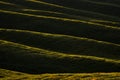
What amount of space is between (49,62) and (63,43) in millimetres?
15488

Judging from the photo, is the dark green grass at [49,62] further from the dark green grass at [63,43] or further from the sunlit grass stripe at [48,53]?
Answer: the dark green grass at [63,43]

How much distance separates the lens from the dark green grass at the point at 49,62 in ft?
214

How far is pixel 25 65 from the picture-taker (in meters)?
66.3

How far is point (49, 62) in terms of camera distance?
67812 mm

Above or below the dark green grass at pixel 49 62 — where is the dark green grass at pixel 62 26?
above

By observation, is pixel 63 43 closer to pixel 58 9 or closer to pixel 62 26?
pixel 62 26

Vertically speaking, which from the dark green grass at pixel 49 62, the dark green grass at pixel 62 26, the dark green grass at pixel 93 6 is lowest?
the dark green grass at pixel 49 62

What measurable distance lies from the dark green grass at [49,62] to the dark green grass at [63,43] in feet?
22.6

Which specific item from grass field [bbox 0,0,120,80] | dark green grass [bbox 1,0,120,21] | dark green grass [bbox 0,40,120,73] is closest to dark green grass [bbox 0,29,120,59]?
grass field [bbox 0,0,120,80]

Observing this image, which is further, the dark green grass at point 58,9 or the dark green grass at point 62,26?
the dark green grass at point 58,9

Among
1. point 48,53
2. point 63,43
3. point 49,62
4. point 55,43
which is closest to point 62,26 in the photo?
point 63,43

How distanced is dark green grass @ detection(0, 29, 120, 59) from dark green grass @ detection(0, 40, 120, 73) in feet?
22.6

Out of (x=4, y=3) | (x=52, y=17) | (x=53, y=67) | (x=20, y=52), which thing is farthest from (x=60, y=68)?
(x=4, y=3)

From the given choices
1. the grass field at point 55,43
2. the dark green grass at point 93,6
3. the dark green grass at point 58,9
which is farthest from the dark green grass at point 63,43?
the dark green grass at point 93,6
